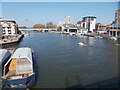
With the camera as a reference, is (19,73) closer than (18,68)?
Yes

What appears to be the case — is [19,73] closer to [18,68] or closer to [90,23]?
[18,68]

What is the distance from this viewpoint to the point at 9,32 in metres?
30.4

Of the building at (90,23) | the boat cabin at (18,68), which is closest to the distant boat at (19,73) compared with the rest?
the boat cabin at (18,68)

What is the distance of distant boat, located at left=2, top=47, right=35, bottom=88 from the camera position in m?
5.58

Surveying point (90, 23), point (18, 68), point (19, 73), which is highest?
point (90, 23)

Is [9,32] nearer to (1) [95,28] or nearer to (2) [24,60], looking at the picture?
(2) [24,60]

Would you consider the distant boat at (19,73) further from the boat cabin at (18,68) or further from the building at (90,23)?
the building at (90,23)

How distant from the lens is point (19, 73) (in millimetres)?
6137

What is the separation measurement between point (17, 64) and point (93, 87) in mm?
4248

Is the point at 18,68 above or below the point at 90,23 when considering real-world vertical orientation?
below

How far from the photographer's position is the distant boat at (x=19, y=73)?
5.58 metres

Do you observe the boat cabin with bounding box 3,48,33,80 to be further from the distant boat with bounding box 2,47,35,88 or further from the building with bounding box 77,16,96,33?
the building with bounding box 77,16,96,33

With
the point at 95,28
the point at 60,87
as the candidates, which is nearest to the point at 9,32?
the point at 60,87

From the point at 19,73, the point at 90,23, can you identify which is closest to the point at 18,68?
the point at 19,73
